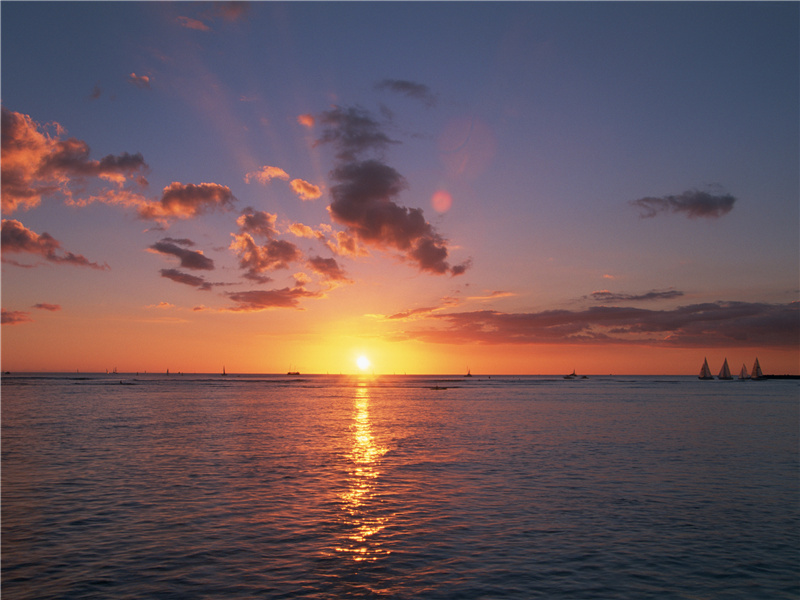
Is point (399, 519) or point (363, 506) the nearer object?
point (399, 519)

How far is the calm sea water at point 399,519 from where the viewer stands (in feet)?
50.6

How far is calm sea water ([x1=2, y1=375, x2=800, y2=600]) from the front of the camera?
15438 millimetres

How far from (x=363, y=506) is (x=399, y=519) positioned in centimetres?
273

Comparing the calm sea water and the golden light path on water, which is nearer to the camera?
the calm sea water

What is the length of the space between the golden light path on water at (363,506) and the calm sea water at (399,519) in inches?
4.5

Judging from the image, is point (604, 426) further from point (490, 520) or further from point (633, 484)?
point (490, 520)

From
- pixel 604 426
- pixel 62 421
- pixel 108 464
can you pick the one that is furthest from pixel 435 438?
pixel 62 421

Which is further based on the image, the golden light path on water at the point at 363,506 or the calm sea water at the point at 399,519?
the golden light path on water at the point at 363,506

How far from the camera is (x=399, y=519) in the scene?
21.8 meters

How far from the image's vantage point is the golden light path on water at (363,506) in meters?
18.2

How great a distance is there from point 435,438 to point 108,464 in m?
27.3

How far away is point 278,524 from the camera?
21.0 meters

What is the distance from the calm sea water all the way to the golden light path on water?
0.11 metres

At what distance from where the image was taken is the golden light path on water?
18156mm
